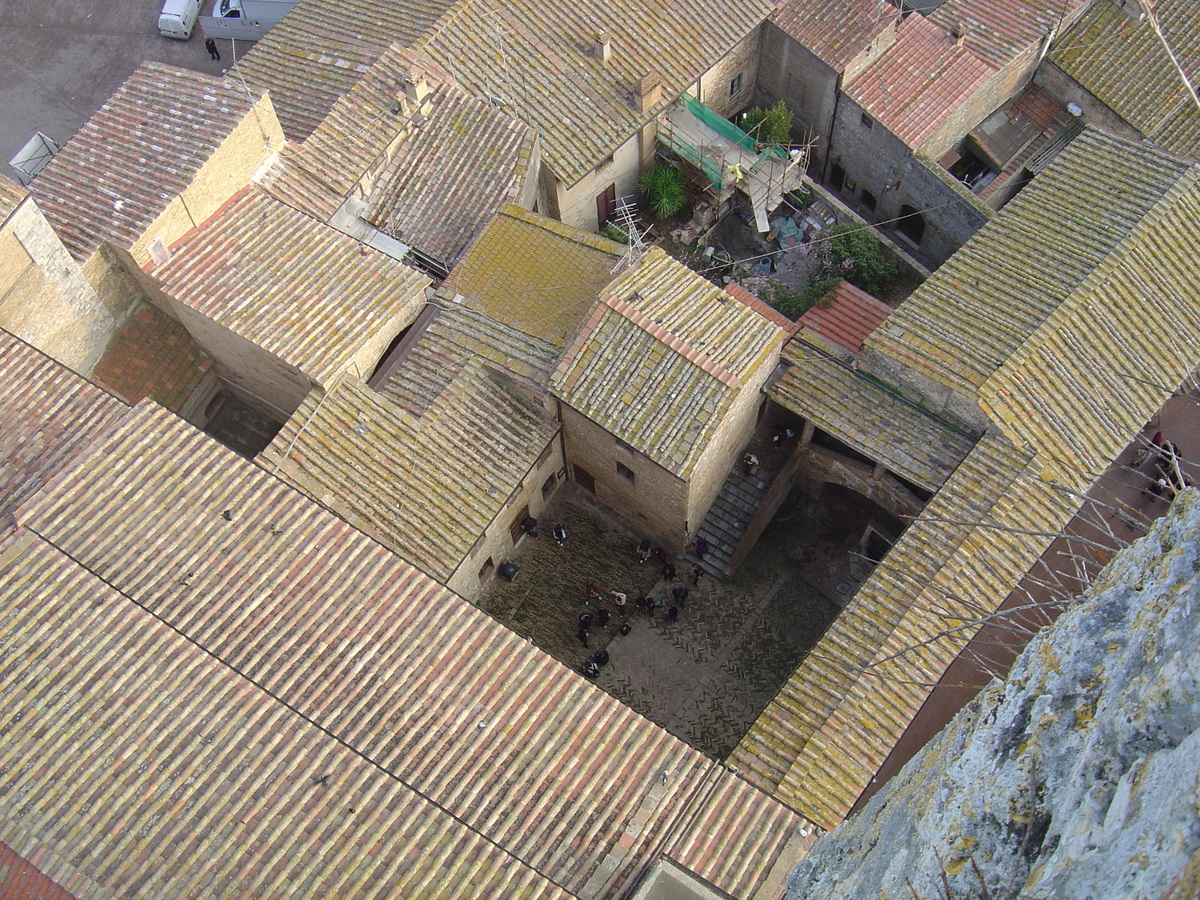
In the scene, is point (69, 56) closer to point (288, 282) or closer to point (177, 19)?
point (177, 19)

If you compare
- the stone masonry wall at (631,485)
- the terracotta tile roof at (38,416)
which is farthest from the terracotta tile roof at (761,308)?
the terracotta tile roof at (38,416)

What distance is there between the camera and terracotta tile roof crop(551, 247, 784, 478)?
790 inches

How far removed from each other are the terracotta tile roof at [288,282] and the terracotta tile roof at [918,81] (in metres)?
12.8

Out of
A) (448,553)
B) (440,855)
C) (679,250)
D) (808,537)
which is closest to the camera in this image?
(440,855)

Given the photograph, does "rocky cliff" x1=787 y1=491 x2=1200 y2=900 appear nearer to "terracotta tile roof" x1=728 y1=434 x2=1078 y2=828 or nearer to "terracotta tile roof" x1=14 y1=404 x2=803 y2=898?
"terracotta tile roof" x1=14 y1=404 x2=803 y2=898

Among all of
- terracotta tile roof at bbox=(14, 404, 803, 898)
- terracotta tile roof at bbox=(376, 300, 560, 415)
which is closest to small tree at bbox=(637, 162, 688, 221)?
terracotta tile roof at bbox=(376, 300, 560, 415)

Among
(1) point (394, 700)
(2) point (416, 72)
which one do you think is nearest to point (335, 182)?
(2) point (416, 72)

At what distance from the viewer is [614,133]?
24.9 metres

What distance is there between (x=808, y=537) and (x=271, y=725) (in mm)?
13869

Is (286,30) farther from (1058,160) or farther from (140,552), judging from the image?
(1058,160)

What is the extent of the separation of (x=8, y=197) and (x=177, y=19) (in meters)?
16.5

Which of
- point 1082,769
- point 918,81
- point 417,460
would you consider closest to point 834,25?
point 918,81

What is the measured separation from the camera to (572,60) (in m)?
25.3

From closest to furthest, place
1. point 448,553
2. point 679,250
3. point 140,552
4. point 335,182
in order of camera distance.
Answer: point 140,552
point 448,553
point 335,182
point 679,250
